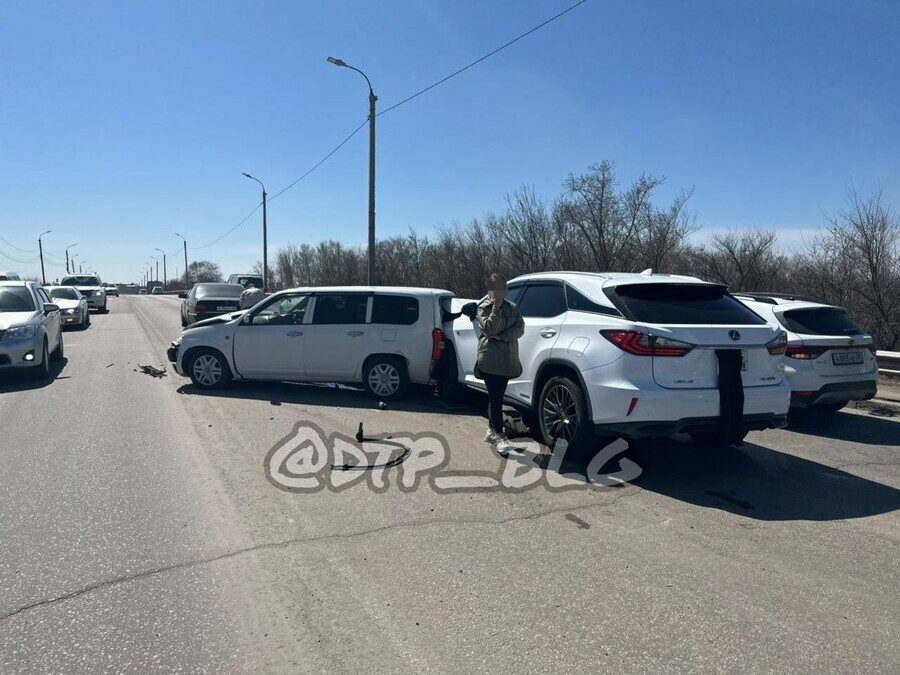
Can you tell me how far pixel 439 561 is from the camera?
13.1ft

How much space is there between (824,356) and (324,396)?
6.75 m

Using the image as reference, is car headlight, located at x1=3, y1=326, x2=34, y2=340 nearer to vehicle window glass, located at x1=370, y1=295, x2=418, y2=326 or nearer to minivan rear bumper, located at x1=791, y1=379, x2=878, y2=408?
vehicle window glass, located at x1=370, y1=295, x2=418, y2=326

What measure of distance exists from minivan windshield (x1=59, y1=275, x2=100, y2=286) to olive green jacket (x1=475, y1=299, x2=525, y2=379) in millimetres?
36520

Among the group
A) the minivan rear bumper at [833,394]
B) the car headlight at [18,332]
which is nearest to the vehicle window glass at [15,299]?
the car headlight at [18,332]

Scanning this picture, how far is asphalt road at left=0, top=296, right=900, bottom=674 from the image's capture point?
308cm

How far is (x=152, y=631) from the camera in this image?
10.5ft

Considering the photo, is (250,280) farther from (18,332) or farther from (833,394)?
(833,394)

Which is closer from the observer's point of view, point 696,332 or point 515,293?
point 696,332

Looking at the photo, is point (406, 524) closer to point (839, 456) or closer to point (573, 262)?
point (839, 456)

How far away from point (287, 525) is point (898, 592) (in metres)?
3.91

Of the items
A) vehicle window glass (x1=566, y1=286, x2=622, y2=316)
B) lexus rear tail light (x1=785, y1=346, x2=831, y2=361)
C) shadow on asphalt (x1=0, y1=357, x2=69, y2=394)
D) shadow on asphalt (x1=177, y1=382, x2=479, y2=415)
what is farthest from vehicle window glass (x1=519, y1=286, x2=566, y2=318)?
shadow on asphalt (x1=0, y1=357, x2=69, y2=394)

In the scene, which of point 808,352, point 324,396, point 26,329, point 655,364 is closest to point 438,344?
point 324,396

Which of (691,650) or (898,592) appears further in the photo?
(898,592)

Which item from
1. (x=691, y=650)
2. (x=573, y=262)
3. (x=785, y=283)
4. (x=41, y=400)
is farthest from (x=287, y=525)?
(x=573, y=262)
